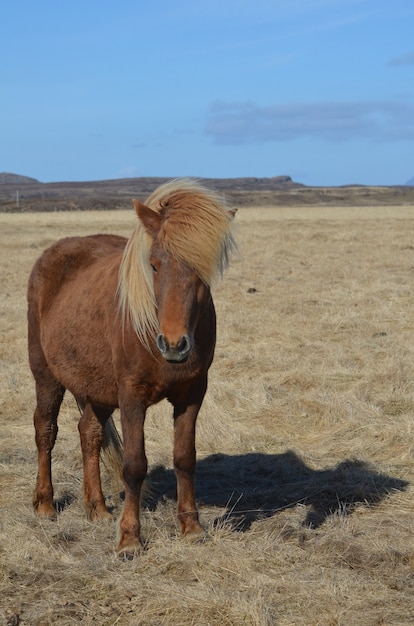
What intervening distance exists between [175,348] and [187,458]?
93cm

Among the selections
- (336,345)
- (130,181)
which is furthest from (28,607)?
(130,181)

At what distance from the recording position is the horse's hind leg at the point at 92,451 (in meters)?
5.40

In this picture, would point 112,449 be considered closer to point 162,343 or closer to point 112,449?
point 112,449

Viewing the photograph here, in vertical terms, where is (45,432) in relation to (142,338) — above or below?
below

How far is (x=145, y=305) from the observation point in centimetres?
443

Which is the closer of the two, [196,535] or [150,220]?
[150,220]

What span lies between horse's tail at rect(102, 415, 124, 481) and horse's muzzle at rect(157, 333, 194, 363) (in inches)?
69.3

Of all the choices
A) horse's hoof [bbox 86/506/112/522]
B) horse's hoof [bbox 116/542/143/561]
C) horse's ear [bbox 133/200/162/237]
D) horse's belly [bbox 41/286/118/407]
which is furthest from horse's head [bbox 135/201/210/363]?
horse's hoof [bbox 86/506/112/522]

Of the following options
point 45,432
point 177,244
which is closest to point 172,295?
point 177,244

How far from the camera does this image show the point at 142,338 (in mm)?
4496

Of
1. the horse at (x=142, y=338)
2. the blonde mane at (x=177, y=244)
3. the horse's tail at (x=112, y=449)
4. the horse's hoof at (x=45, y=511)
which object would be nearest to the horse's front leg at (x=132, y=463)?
the horse at (x=142, y=338)

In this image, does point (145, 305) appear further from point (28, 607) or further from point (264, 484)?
point (264, 484)

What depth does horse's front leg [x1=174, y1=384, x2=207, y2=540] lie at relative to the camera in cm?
465

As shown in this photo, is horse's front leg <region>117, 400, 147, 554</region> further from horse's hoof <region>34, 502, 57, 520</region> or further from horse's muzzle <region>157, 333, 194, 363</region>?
horse's hoof <region>34, 502, 57, 520</region>
